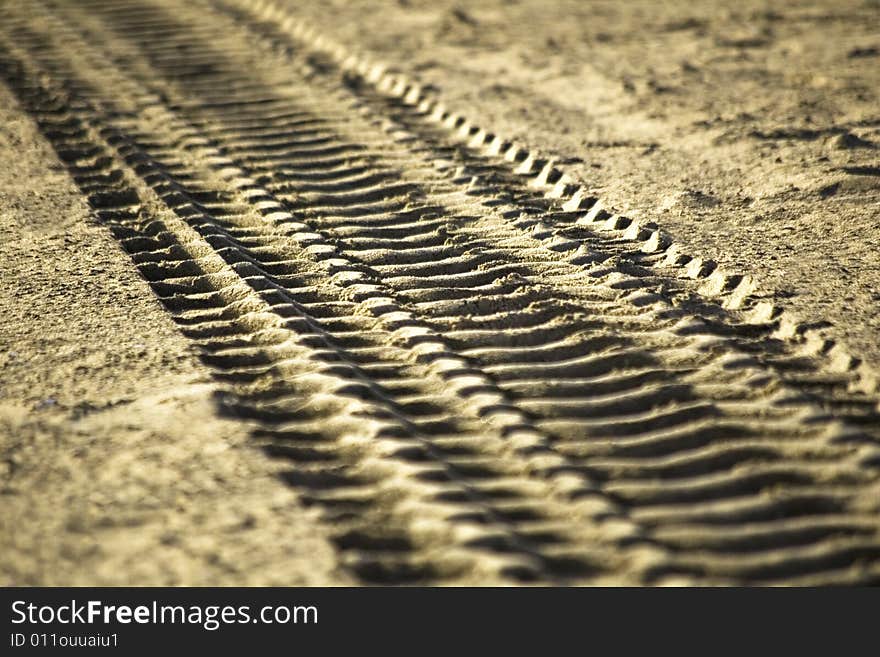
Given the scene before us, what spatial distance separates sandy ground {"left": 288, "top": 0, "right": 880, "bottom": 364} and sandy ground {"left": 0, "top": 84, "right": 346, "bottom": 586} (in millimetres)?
2191

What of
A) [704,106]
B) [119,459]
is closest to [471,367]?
[119,459]

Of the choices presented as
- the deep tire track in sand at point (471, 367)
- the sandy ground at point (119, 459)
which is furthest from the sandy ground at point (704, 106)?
the sandy ground at point (119, 459)

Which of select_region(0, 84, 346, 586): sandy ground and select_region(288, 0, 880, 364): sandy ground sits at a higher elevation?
select_region(288, 0, 880, 364): sandy ground

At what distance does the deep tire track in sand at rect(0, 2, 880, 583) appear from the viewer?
2.62 metres

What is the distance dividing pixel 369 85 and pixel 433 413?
12.9ft

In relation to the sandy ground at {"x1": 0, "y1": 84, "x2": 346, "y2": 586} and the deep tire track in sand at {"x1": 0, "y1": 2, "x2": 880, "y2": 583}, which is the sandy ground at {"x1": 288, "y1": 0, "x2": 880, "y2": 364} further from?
the sandy ground at {"x1": 0, "y1": 84, "x2": 346, "y2": 586}

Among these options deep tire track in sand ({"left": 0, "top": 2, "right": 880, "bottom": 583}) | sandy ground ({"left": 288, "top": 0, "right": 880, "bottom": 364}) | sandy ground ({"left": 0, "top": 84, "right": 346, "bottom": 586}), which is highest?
sandy ground ({"left": 288, "top": 0, "right": 880, "bottom": 364})

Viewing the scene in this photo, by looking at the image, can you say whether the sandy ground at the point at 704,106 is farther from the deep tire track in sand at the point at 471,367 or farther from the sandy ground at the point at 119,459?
the sandy ground at the point at 119,459

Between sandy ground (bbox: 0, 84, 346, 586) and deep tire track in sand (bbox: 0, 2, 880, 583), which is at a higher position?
deep tire track in sand (bbox: 0, 2, 880, 583)

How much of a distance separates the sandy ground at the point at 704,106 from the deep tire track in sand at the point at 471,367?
15.0 inches

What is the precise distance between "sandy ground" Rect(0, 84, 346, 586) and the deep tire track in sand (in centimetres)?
13

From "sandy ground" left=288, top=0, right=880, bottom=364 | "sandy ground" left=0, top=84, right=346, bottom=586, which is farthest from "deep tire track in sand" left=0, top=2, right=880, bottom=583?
"sandy ground" left=288, top=0, right=880, bottom=364

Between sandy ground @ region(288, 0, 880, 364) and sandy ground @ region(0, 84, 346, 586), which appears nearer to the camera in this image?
sandy ground @ region(0, 84, 346, 586)
